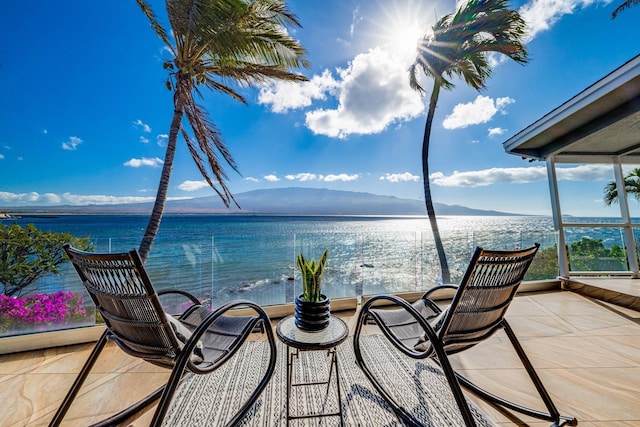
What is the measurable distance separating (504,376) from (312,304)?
63.9 inches

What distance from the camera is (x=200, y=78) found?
413cm

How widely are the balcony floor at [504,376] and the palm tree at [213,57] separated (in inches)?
52.8

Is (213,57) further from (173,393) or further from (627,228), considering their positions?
(627,228)

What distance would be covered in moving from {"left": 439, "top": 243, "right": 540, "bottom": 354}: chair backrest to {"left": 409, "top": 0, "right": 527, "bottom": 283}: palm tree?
2.96m

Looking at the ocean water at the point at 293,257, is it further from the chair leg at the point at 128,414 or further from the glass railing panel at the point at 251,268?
the chair leg at the point at 128,414

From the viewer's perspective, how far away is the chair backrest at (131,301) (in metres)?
1.16

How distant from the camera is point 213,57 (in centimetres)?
382

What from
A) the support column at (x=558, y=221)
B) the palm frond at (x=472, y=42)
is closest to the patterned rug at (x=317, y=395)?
the support column at (x=558, y=221)

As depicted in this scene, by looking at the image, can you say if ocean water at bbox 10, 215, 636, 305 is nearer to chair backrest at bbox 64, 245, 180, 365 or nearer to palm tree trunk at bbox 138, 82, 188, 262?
palm tree trunk at bbox 138, 82, 188, 262

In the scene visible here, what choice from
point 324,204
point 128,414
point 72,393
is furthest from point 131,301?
point 324,204

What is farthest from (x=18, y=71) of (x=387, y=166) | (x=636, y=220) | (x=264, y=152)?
(x=387, y=166)

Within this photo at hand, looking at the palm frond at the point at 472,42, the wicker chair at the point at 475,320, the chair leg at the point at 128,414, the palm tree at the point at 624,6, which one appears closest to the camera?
the wicker chair at the point at 475,320

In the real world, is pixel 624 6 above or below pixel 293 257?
above

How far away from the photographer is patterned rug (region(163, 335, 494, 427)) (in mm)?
1490
